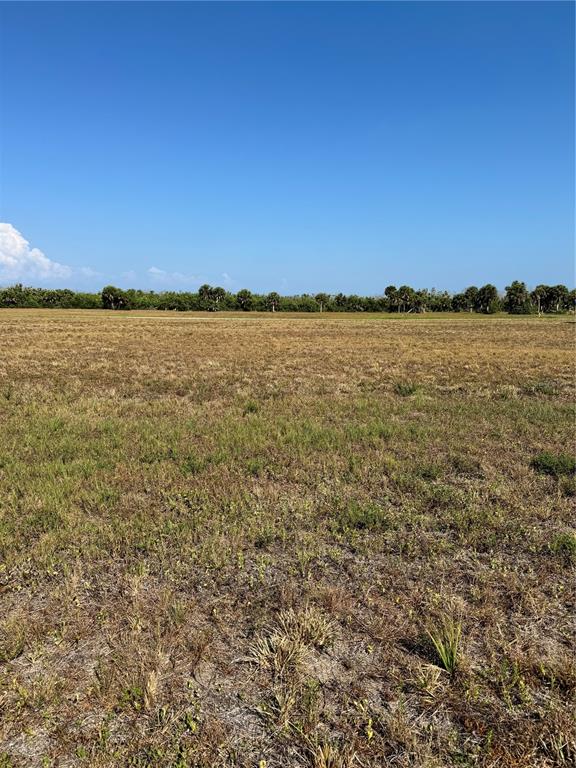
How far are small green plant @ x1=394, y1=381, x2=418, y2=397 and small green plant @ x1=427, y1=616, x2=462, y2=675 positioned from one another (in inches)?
407

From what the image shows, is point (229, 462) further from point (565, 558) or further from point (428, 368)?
point (428, 368)

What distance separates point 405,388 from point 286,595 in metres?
11.0

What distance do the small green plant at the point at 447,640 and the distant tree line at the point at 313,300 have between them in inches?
4834

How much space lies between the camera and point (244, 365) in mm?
19609

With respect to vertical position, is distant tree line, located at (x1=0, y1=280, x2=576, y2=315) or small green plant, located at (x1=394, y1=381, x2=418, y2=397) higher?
distant tree line, located at (x1=0, y1=280, x2=576, y2=315)

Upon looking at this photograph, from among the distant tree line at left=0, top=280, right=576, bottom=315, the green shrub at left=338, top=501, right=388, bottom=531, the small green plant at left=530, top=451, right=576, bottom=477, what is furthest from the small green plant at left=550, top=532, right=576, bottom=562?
the distant tree line at left=0, top=280, right=576, bottom=315

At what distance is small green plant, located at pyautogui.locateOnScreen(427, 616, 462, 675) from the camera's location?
3.11m

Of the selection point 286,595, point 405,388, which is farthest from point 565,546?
point 405,388

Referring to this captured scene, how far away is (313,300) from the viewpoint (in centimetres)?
13250

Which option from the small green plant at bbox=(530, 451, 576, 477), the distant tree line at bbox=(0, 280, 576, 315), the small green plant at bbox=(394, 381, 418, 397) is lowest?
the small green plant at bbox=(530, 451, 576, 477)

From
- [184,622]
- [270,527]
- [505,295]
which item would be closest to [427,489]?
[270,527]

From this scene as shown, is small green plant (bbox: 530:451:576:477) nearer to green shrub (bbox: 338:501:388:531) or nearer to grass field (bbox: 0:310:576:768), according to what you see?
grass field (bbox: 0:310:576:768)

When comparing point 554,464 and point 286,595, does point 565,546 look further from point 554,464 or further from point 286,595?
point 286,595

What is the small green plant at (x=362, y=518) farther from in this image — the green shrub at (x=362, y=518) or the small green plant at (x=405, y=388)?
the small green plant at (x=405, y=388)
